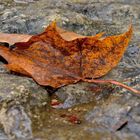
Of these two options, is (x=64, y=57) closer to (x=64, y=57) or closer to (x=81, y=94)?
(x=64, y=57)

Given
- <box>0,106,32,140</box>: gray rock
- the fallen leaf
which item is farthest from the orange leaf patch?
<box>0,106,32,140</box>: gray rock

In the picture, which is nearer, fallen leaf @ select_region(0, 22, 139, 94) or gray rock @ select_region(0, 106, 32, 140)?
gray rock @ select_region(0, 106, 32, 140)

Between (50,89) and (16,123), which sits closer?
(16,123)

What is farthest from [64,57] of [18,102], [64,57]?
[18,102]

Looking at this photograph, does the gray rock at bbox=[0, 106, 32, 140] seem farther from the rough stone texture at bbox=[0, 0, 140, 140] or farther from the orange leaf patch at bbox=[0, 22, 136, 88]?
the orange leaf patch at bbox=[0, 22, 136, 88]

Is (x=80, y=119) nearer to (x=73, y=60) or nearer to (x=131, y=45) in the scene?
(x=73, y=60)

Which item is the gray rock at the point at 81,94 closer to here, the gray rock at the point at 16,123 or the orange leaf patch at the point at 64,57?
the orange leaf patch at the point at 64,57

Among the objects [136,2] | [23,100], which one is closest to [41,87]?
[23,100]
